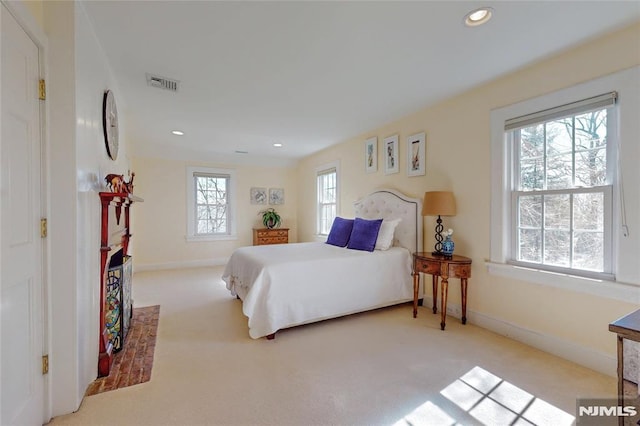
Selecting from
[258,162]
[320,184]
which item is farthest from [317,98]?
[258,162]

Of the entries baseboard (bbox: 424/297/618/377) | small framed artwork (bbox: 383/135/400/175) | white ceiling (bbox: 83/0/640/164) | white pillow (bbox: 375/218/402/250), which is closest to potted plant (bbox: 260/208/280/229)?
white ceiling (bbox: 83/0/640/164)

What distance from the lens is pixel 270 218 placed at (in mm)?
6293

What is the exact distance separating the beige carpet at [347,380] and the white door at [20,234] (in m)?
0.38

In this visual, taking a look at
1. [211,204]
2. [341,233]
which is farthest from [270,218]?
[341,233]

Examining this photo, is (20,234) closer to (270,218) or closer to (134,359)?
(134,359)

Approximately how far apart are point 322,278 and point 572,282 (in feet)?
6.62

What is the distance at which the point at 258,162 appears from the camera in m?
6.30

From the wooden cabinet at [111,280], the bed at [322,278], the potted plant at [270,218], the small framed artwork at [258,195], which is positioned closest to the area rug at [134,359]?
the wooden cabinet at [111,280]

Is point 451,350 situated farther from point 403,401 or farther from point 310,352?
point 310,352

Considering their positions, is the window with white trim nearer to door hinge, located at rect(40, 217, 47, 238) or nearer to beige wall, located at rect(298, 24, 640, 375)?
beige wall, located at rect(298, 24, 640, 375)

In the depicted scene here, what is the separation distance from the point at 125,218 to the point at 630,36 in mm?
4347

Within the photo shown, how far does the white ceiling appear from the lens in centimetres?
171

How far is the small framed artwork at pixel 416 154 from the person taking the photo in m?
3.40

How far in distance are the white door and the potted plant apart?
479 centimetres
